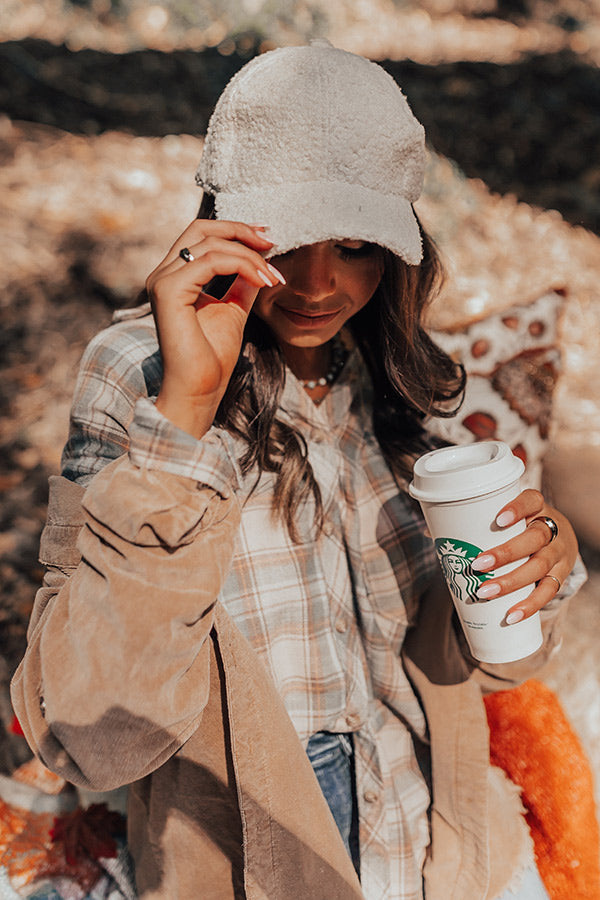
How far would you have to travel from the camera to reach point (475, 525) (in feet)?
3.45

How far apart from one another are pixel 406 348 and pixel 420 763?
1005mm

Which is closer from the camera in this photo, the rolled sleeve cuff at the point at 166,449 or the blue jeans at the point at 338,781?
the rolled sleeve cuff at the point at 166,449

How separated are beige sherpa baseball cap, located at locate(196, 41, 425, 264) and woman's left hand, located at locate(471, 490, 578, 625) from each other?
1.62 feet

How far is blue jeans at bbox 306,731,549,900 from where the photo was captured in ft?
4.79

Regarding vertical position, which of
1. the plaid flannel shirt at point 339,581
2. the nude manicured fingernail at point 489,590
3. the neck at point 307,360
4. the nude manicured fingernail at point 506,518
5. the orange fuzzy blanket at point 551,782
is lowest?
the orange fuzzy blanket at point 551,782

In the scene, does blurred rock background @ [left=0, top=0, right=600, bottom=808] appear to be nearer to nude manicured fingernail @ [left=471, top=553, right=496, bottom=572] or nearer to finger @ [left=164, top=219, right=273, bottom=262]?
nude manicured fingernail @ [left=471, top=553, right=496, bottom=572]

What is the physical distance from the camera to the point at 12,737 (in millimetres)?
2139

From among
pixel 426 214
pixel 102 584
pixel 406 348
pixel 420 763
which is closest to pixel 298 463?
pixel 406 348

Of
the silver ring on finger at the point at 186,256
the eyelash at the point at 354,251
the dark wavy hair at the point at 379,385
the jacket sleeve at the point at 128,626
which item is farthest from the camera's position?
the dark wavy hair at the point at 379,385

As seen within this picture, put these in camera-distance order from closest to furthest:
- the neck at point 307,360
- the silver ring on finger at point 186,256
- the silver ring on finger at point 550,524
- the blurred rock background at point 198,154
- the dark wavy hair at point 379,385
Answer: the silver ring on finger at point 186,256
the silver ring on finger at point 550,524
the dark wavy hair at point 379,385
the neck at point 307,360
the blurred rock background at point 198,154

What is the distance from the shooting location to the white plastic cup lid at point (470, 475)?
3.34ft

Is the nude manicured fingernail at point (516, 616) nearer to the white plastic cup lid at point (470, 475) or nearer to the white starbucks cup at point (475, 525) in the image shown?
the white starbucks cup at point (475, 525)

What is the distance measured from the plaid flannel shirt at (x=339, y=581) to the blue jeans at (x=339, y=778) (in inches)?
1.5

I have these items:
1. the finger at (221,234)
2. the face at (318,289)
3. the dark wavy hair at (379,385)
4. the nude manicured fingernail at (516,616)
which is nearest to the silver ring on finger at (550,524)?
the nude manicured fingernail at (516,616)
